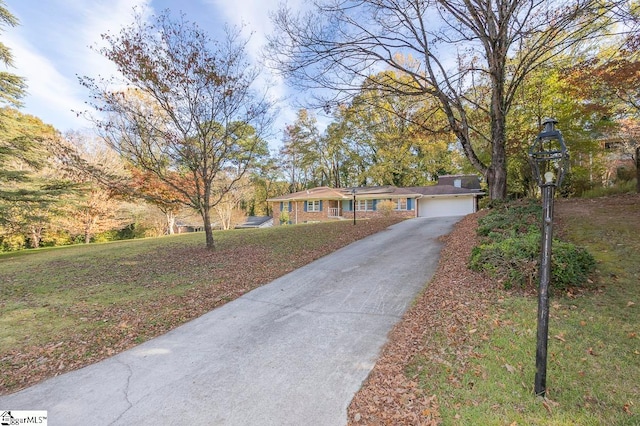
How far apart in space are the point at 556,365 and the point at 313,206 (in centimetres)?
2417

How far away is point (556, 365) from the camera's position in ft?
9.66

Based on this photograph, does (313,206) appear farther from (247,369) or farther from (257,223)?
(247,369)

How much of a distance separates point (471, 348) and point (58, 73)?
44.8ft

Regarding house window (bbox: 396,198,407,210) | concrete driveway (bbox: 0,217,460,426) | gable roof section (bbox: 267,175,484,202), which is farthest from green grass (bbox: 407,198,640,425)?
gable roof section (bbox: 267,175,484,202)

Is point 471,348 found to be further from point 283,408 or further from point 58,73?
point 58,73

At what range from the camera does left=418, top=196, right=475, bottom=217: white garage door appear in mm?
24219

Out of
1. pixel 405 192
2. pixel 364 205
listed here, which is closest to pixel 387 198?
pixel 405 192

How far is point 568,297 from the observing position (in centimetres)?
420

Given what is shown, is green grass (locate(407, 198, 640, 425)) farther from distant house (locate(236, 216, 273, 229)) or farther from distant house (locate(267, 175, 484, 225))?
distant house (locate(236, 216, 273, 229))

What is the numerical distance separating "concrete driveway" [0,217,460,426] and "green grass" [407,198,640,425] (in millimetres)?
954

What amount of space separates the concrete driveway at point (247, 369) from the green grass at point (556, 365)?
95 cm

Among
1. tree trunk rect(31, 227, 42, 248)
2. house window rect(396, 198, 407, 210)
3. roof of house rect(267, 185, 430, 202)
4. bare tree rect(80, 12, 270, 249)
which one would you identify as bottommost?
tree trunk rect(31, 227, 42, 248)

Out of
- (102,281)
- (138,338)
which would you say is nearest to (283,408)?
(138,338)

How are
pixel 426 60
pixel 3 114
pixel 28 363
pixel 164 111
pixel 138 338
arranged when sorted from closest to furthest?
pixel 28 363, pixel 138 338, pixel 426 60, pixel 164 111, pixel 3 114
